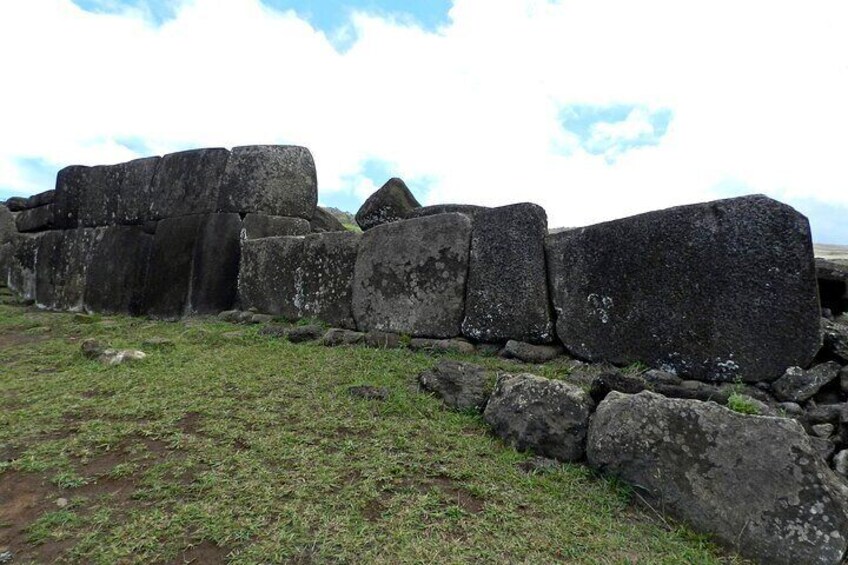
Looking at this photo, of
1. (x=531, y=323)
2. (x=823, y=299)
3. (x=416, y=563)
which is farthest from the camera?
(x=531, y=323)

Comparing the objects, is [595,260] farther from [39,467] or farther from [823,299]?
[39,467]

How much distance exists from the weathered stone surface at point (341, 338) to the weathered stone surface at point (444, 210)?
149 cm

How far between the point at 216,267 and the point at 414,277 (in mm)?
3686

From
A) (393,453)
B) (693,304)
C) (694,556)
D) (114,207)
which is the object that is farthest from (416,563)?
(114,207)

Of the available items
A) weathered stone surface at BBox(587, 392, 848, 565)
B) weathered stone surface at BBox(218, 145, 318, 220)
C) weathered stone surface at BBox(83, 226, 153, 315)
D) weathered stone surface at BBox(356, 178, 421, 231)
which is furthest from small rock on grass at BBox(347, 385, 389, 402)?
weathered stone surface at BBox(83, 226, 153, 315)

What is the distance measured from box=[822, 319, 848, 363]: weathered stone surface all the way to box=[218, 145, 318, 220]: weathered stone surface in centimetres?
675

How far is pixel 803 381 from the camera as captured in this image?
10.6 feet

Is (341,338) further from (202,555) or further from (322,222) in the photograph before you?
(322,222)

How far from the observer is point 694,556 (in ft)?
A: 7.51

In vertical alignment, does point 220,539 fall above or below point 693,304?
below

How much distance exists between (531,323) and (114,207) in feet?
26.4

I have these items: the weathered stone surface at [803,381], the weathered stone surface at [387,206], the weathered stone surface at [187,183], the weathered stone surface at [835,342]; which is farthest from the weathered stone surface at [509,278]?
the weathered stone surface at [187,183]

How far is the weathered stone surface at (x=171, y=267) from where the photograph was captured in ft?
25.6

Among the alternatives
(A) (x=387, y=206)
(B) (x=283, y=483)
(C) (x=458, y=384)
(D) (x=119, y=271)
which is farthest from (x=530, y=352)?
(D) (x=119, y=271)
